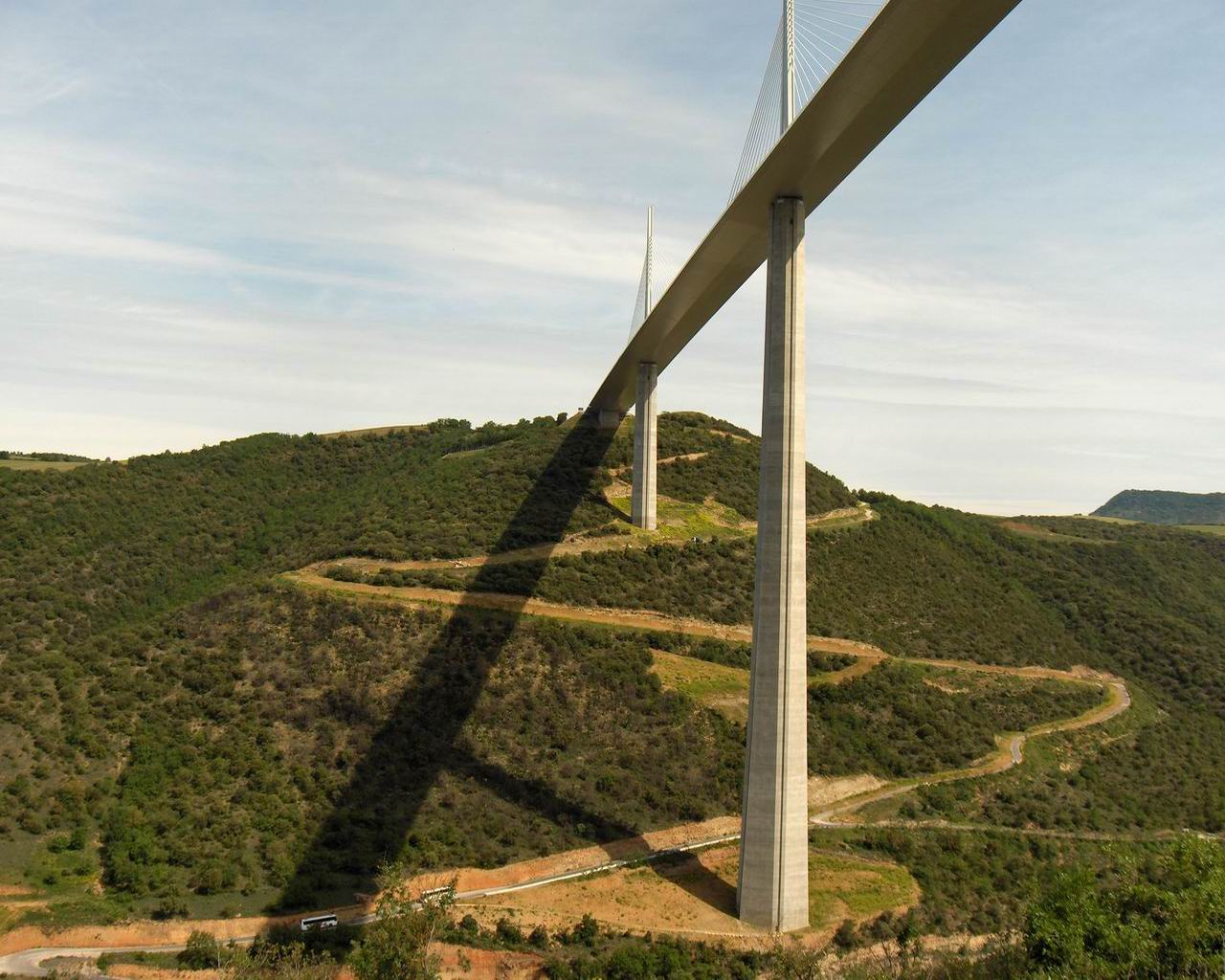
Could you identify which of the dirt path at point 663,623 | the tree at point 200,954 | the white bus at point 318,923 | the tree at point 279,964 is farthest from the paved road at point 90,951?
the dirt path at point 663,623

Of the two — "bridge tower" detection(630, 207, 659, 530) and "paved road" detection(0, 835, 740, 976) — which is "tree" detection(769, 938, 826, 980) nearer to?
"paved road" detection(0, 835, 740, 976)

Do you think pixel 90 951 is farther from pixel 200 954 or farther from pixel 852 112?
pixel 852 112

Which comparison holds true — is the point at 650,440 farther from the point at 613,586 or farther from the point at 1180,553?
the point at 1180,553

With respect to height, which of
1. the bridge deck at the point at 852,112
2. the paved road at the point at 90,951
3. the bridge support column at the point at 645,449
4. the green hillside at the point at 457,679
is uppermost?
the bridge deck at the point at 852,112

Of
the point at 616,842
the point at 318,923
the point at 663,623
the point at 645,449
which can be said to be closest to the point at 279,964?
the point at 318,923

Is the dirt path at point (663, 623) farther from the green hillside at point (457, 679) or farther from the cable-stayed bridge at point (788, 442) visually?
the cable-stayed bridge at point (788, 442)

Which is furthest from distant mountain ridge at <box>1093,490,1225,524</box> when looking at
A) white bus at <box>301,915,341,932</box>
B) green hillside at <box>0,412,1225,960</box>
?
white bus at <box>301,915,341,932</box>
